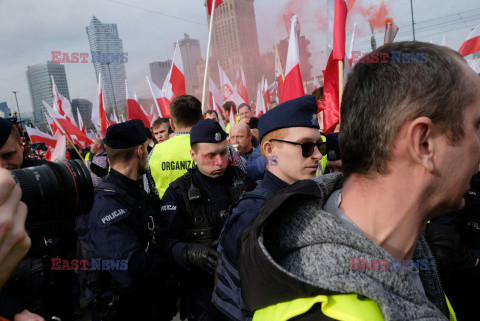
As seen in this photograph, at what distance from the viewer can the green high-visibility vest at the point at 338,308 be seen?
0.79 m

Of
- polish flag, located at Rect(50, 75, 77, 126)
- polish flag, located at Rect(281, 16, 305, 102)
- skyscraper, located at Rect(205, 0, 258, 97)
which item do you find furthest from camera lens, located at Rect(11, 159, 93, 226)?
skyscraper, located at Rect(205, 0, 258, 97)

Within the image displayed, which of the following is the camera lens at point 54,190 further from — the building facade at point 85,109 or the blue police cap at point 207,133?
the building facade at point 85,109

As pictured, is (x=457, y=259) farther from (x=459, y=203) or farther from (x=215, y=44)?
(x=215, y=44)

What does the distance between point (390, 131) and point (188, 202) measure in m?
1.92

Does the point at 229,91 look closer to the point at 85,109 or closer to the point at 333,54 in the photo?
the point at 333,54

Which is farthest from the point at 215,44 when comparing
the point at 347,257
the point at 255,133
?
the point at 347,257

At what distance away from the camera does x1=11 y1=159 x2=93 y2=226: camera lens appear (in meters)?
1.02

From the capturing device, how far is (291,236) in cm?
95

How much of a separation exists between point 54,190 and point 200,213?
1.61 metres

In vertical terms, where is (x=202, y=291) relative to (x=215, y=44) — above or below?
below

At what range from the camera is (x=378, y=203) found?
0.99 metres

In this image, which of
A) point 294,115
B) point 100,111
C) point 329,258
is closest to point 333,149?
point 294,115

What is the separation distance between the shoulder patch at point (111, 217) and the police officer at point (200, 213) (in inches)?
12.8

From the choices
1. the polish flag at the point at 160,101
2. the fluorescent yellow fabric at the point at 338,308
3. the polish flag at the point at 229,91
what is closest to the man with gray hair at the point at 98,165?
A: the polish flag at the point at 160,101
